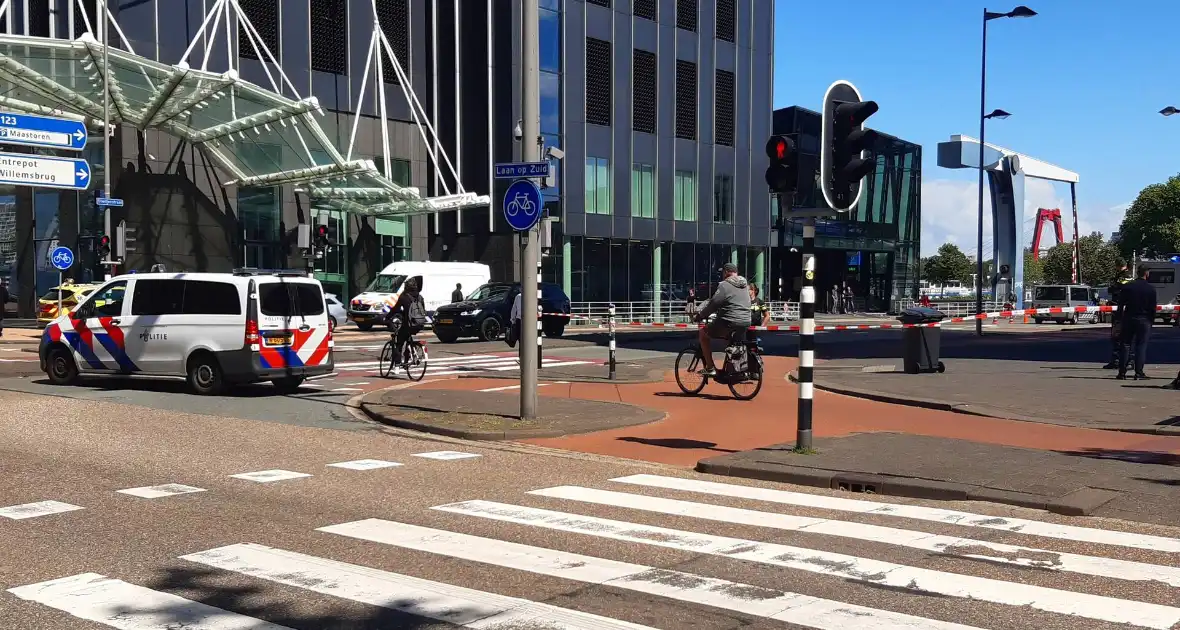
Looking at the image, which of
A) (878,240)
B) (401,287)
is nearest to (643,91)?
(401,287)

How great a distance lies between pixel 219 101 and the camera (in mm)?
33438

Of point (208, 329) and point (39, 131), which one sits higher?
point (39, 131)

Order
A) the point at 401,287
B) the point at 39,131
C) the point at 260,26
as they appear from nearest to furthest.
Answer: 1. the point at 39,131
2. the point at 401,287
3. the point at 260,26

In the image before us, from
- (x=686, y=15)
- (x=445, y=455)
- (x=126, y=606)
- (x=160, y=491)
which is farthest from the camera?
(x=686, y=15)

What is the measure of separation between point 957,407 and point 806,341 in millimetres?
5274

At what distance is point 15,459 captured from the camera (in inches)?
Answer: 363

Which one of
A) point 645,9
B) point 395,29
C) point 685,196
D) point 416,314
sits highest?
point 645,9

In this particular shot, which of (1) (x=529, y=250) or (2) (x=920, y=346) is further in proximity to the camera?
(2) (x=920, y=346)

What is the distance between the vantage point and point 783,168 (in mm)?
9312

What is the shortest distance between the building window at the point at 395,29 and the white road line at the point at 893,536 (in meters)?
38.9

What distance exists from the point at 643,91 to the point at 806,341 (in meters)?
40.6

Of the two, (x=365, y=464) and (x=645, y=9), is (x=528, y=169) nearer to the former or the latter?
(x=365, y=464)

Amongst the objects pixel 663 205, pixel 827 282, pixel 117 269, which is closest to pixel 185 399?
pixel 117 269

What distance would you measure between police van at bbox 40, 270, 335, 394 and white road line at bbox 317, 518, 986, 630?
29.9ft
